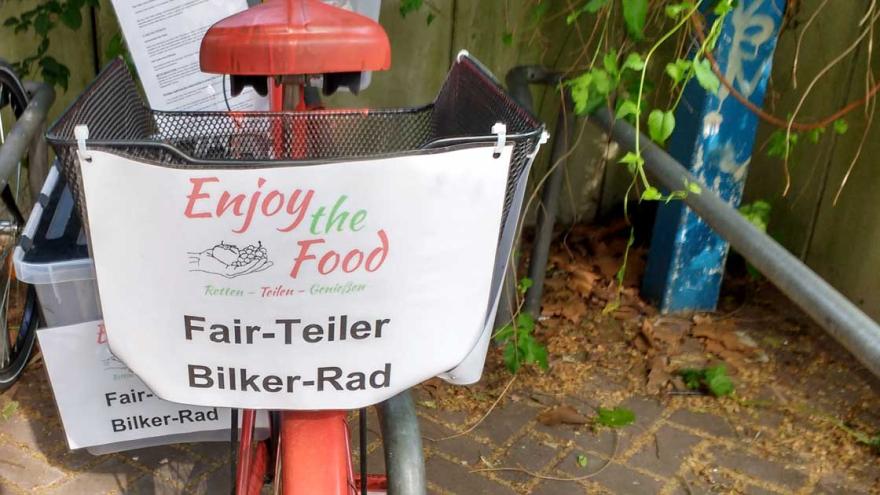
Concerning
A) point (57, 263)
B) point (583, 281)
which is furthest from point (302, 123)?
point (583, 281)

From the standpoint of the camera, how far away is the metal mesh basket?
1.40 meters

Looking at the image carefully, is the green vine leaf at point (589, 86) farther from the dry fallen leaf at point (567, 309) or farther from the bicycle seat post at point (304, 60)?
the dry fallen leaf at point (567, 309)

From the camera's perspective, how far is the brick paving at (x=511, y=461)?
2.32 metres

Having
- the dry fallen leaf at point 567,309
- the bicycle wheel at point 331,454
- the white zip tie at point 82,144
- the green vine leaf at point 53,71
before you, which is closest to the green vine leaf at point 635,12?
the bicycle wheel at point 331,454

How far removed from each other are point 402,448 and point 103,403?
3.34 ft

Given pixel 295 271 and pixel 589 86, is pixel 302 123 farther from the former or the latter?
pixel 589 86

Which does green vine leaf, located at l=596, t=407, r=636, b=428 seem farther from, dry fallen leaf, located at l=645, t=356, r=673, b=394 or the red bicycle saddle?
the red bicycle saddle

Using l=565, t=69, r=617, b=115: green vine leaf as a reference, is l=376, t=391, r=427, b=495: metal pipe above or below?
below

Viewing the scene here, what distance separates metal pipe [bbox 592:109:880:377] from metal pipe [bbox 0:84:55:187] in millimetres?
1436

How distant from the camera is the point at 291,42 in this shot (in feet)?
3.84

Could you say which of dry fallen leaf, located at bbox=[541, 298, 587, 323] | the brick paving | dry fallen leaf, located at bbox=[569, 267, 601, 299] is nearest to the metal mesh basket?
the brick paving

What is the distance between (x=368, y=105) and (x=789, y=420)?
1.94 meters

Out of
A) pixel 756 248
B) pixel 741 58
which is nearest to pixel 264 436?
pixel 756 248

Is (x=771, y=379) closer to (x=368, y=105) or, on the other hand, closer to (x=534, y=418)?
(x=534, y=418)
